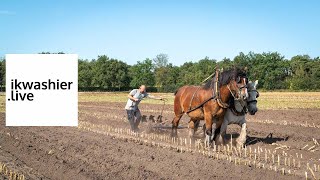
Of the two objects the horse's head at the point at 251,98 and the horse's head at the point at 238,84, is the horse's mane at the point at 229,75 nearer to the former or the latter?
the horse's head at the point at 238,84

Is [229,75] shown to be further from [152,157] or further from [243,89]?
[152,157]

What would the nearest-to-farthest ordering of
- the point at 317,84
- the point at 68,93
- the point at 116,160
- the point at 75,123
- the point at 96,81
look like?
the point at 116,160 → the point at 75,123 → the point at 68,93 → the point at 317,84 → the point at 96,81

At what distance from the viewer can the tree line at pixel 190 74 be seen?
84.9 metres

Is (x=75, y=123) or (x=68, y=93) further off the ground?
(x=68, y=93)

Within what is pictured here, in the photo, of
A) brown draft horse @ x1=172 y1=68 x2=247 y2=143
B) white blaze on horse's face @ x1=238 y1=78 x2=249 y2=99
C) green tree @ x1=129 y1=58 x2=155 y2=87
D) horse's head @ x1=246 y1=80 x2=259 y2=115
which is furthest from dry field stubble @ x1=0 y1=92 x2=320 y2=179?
green tree @ x1=129 y1=58 x2=155 y2=87

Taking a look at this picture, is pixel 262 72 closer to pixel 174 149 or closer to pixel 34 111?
pixel 34 111

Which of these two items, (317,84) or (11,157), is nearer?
(11,157)

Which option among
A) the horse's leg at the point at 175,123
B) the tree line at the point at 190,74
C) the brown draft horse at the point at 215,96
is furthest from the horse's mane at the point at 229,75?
the tree line at the point at 190,74

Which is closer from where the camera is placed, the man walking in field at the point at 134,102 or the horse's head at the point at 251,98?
the horse's head at the point at 251,98

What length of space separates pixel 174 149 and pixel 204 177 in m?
3.12

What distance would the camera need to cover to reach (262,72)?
9375cm

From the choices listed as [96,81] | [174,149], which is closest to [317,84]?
[96,81]

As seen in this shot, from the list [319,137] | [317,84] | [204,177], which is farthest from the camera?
[317,84]

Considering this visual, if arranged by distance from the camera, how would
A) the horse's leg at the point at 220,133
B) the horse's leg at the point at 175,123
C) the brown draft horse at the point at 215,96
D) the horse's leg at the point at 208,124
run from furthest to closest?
the horse's leg at the point at 175,123 → the horse's leg at the point at 220,133 → the horse's leg at the point at 208,124 → the brown draft horse at the point at 215,96
